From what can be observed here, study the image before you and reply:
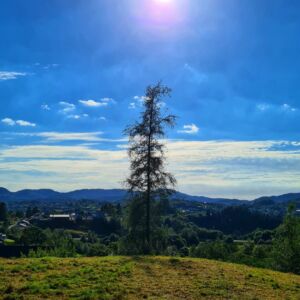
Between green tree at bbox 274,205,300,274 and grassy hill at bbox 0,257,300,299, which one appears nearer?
grassy hill at bbox 0,257,300,299

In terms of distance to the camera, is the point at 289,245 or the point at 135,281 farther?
the point at 289,245

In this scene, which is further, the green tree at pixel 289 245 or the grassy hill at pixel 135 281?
the green tree at pixel 289 245

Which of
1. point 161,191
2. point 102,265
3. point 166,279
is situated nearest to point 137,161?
point 161,191

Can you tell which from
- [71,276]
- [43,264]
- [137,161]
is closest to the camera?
[71,276]

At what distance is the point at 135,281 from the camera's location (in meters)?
21.7

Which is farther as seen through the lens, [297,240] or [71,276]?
[297,240]

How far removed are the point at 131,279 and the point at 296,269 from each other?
32422mm

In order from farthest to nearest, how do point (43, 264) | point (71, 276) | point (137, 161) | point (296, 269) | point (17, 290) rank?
point (296, 269)
point (137, 161)
point (43, 264)
point (71, 276)
point (17, 290)

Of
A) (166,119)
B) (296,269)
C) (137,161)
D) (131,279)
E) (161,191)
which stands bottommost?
(296,269)

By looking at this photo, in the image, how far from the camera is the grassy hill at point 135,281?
62.3 ft

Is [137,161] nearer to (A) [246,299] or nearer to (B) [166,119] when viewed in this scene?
(B) [166,119]

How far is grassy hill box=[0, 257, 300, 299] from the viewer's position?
18997mm

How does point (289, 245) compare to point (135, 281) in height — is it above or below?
below

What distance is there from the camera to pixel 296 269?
161 feet
